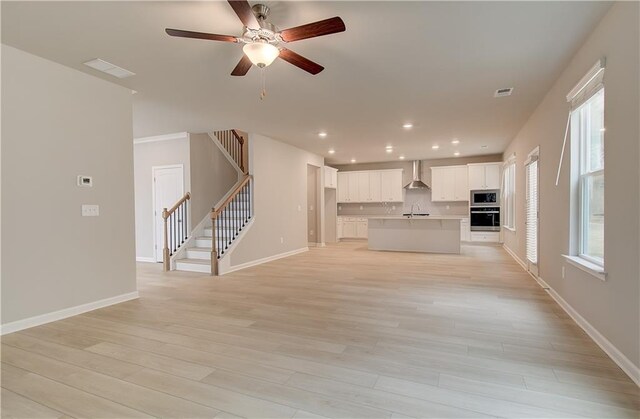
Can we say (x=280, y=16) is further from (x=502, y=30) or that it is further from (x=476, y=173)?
(x=476, y=173)

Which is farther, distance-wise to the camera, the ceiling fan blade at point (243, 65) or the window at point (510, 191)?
the window at point (510, 191)

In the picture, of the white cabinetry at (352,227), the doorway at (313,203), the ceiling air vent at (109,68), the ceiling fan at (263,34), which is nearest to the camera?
the ceiling fan at (263,34)

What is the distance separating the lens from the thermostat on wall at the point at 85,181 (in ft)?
11.8

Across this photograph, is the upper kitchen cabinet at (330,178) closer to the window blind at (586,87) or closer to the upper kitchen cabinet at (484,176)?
the upper kitchen cabinet at (484,176)

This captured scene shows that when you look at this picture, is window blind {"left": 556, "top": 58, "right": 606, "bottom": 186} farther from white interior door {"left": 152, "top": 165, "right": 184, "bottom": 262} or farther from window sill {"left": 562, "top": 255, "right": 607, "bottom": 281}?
white interior door {"left": 152, "top": 165, "right": 184, "bottom": 262}

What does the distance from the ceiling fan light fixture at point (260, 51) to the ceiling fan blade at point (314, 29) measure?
15 centimetres

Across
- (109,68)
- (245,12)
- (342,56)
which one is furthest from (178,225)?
(245,12)

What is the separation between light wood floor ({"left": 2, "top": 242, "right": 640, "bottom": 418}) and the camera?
1847 millimetres

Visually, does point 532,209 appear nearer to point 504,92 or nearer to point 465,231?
point 504,92

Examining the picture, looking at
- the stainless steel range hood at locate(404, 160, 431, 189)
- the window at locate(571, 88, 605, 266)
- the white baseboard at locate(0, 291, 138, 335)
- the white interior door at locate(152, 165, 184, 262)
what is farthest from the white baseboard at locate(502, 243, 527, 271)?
the white interior door at locate(152, 165, 184, 262)

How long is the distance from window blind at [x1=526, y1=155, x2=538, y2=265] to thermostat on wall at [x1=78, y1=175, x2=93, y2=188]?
6.23 m

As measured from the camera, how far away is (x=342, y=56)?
321 centimetres

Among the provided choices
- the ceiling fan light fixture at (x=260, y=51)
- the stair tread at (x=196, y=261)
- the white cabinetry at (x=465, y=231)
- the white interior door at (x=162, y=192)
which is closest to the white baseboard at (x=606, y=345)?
the ceiling fan light fixture at (x=260, y=51)

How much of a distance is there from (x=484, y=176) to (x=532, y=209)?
4479 mm
